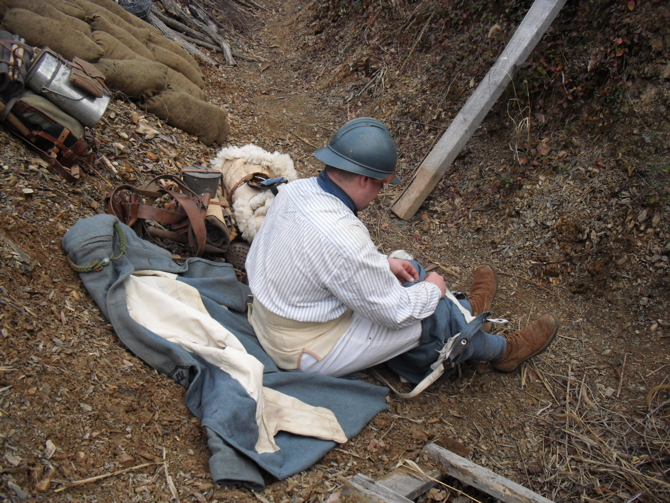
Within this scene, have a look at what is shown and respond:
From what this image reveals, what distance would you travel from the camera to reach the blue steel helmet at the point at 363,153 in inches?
87.2

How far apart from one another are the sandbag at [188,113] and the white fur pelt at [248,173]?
3.29 feet

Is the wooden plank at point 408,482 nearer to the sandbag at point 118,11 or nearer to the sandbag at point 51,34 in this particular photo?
the sandbag at point 51,34

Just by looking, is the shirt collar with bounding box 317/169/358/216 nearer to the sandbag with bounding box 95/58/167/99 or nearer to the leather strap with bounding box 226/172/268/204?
the leather strap with bounding box 226/172/268/204

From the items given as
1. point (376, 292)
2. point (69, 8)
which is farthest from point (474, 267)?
point (69, 8)

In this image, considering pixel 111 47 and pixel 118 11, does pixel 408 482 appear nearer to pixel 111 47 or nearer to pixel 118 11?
pixel 111 47

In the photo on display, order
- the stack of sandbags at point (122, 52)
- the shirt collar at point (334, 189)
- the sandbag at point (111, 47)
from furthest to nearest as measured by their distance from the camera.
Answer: the sandbag at point (111, 47)
the stack of sandbags at point (122, 52)
the shirt collar at point (334, 189)

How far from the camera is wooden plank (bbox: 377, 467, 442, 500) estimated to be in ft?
6.54

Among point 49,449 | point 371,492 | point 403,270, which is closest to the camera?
point 49,449

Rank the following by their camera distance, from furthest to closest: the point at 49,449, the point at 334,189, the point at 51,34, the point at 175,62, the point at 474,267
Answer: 1. the point at 175,62
2. the point at 51,34
3. the point at 474,267
4. the point at 334,189
5. the point at 49,449

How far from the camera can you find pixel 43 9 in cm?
401

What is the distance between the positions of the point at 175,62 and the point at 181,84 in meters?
0.59

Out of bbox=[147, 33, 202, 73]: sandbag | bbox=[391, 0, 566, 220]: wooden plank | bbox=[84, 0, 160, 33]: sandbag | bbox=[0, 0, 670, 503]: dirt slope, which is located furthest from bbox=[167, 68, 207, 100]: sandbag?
bbox=[391, 0, 566, 220]: wooden plank

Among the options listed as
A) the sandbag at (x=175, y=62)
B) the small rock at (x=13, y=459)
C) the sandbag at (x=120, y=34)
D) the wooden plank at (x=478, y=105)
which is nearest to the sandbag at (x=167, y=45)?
the sandbag at (x=175, y=62)

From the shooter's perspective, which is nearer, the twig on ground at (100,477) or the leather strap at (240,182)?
the twig on ground at (100,477)
